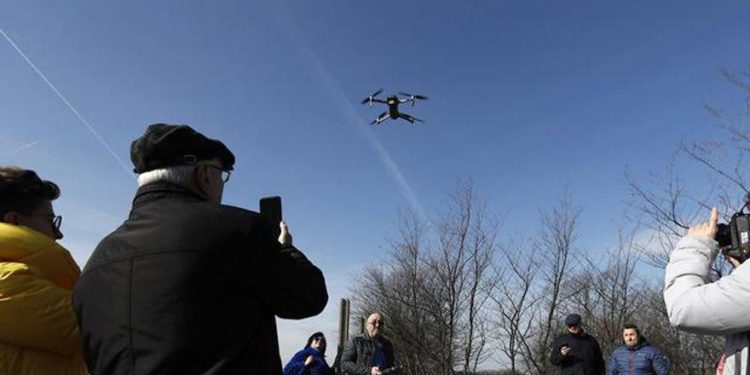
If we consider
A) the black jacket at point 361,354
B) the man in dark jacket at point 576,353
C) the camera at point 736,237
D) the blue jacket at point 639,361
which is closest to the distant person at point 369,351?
the black jacket at point 361,354

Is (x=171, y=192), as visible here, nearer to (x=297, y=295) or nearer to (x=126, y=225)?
(x=126, y=225)

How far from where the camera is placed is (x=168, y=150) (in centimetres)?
206

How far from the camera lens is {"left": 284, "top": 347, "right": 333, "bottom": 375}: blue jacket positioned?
7.95m

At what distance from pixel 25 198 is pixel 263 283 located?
61.3 inches

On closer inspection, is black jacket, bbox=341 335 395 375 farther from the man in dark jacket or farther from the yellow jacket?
the yellow jacket

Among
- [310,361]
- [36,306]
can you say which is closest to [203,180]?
[36,306]

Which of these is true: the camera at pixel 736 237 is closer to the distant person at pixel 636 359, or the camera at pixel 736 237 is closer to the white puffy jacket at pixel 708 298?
the white puffy jacket at pixel 708 298

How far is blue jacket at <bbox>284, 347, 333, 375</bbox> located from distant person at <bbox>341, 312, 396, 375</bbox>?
527mm

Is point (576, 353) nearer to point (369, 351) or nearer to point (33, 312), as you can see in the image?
point (369, 351)

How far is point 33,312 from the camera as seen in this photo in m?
2.21

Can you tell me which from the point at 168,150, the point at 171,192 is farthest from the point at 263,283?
the point at 168,150

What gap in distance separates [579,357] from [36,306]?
845 centimetres

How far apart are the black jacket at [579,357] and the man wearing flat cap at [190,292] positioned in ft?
26.6

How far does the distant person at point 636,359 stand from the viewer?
8305 mm
